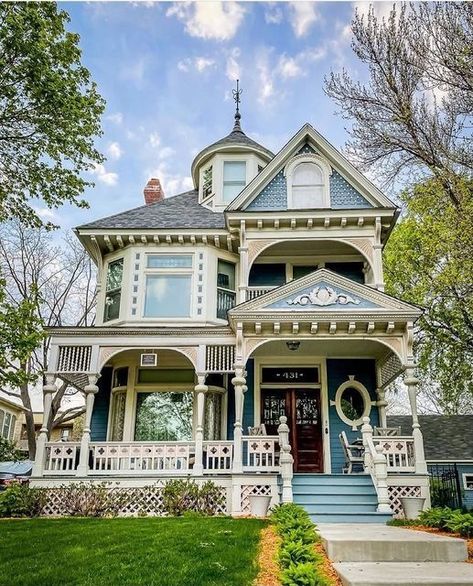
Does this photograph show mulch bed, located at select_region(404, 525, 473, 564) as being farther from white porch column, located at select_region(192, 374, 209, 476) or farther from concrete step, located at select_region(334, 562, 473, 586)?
white porch column, located at select_region(192, 374, 209, 476)

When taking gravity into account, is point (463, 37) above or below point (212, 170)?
below

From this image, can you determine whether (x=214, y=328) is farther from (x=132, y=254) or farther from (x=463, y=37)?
(x=463, y=37)

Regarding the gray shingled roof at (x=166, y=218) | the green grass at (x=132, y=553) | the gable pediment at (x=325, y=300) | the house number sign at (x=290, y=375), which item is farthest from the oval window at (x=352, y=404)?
the gray shingled roof at (x=166, y=218)

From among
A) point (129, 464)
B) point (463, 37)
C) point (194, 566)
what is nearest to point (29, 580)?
point (194, 566)

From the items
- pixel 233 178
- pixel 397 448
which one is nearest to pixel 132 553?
pixel 397 448

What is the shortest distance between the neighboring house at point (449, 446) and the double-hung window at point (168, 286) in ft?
31.4

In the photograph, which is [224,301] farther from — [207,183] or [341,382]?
[207,183]

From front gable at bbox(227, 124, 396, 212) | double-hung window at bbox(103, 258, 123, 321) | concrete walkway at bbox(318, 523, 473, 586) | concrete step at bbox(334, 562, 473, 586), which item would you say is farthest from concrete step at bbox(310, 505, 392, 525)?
front gable at bbox(227, 124, 396, 212)

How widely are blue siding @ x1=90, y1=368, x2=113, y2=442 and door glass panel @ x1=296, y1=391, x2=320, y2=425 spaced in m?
5.12

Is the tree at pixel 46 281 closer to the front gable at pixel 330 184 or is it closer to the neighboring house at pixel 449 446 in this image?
the front gable at pixel 330 184

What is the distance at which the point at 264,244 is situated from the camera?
1391 centimetres

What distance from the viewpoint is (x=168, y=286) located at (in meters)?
14.3

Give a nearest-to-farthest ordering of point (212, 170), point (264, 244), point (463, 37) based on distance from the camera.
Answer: point (463, 37)
point (264, 244)
point (212, 170)

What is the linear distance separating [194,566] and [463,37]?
1012 cm
